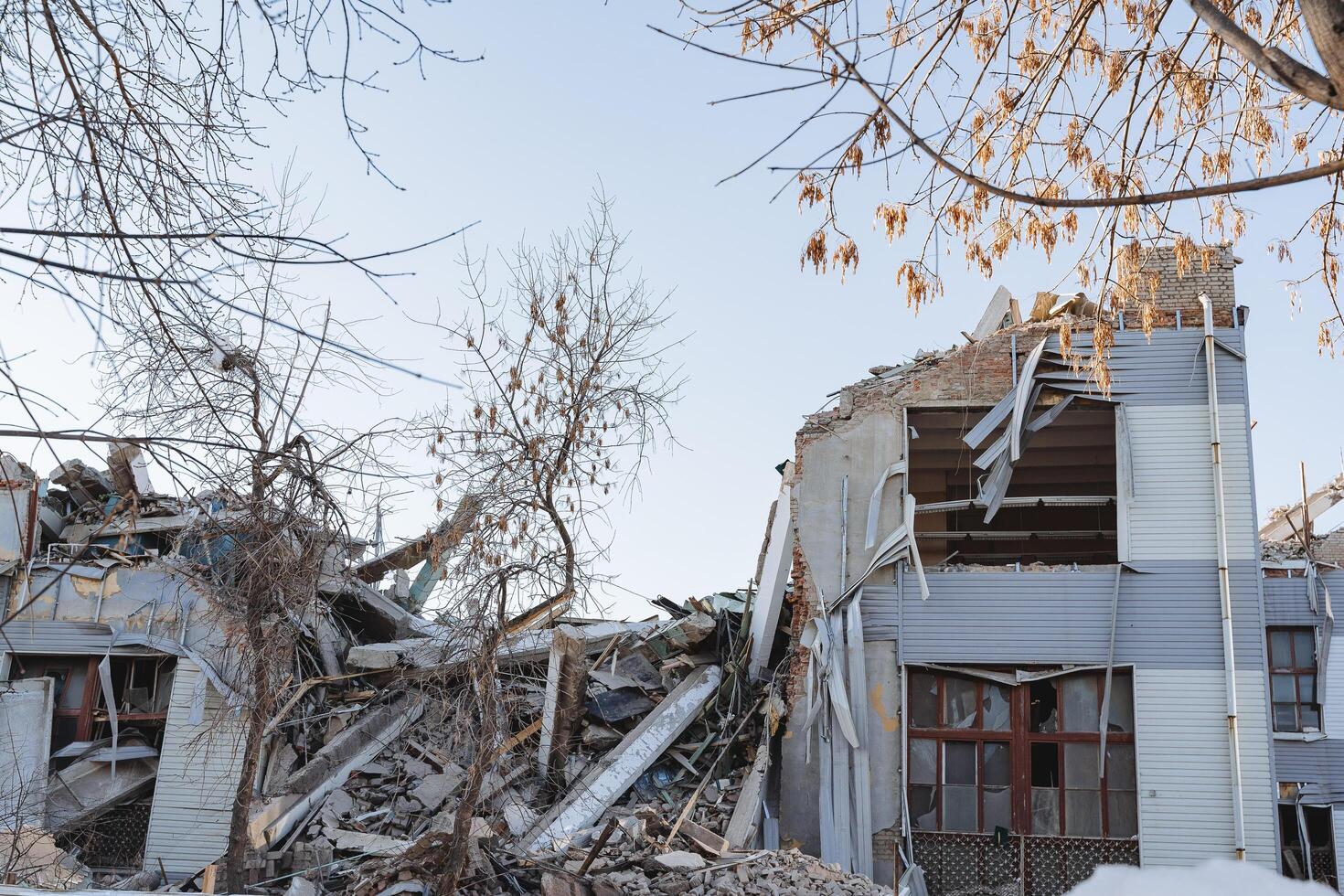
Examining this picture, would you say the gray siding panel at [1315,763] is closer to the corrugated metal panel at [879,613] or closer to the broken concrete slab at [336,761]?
the corrugated metal panel at [879,613]

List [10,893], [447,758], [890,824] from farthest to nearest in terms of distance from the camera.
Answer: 1. [447,758]
2. [890,824]
3. [10,893]

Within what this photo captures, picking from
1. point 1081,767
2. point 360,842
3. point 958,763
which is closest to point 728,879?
point 958,763

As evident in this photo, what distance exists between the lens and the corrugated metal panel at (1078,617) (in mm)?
14781

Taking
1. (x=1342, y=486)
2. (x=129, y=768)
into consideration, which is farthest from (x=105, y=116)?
(x=1342, y=486)

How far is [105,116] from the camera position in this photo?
176 inches

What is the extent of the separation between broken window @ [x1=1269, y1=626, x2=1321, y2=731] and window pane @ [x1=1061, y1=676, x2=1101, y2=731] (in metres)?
5.91

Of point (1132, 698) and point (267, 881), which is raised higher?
point (1132, 698)

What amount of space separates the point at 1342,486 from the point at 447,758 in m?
19.7

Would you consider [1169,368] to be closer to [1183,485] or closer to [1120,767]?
[1183,485]

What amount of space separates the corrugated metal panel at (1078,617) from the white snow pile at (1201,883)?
562 inches

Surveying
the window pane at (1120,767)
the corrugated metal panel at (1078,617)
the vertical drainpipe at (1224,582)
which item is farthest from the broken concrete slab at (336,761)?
the vertical drainpipe at (1224,582)

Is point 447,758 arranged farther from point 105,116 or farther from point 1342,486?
point 1342,486

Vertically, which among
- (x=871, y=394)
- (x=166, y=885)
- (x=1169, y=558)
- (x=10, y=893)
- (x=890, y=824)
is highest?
(x=871, y=394)

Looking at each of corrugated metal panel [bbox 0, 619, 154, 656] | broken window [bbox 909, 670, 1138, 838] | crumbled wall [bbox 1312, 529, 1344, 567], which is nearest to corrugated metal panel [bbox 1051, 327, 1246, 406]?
broken window [bbox 909, 670, 1138, 838]
